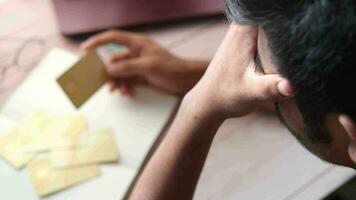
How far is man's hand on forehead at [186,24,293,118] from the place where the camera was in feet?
2.10

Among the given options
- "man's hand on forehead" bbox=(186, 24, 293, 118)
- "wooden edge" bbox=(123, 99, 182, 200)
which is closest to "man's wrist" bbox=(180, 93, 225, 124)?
"man's hand on forehead" bbox=(186, 24, 293, 118)

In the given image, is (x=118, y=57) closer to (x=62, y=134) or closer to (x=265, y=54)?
(x=62, y=134)

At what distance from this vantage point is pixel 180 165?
2.65 ft

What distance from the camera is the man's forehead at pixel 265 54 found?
578 mm

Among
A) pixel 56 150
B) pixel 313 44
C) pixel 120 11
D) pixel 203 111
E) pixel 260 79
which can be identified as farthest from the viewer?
pixel 120 11

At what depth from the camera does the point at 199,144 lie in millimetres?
802

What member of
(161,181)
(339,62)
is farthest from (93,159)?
(339,62)

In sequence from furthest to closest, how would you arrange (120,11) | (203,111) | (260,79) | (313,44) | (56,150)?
1. (120,11)
2. (56,150)
3. (203,111)
4. (260,79)
5. (313,44)

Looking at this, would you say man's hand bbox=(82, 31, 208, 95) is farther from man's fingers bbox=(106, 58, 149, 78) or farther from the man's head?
the man's head

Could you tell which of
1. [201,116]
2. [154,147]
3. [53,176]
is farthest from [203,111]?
[53,176]

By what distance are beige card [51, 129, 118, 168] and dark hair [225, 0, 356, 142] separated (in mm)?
368

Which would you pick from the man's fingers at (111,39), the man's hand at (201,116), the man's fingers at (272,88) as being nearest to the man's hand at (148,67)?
the man's fingers at (111,39)

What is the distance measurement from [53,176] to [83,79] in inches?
6.1

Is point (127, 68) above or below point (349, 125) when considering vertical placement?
below
